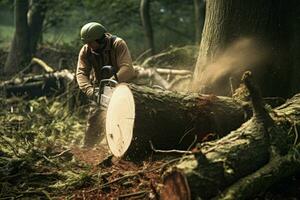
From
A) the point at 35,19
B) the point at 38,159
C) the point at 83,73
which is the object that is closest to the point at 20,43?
the point at 35,19

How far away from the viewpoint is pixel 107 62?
266 inches

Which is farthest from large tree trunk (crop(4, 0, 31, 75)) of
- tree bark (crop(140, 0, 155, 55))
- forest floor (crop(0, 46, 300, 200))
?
forest floor (crop(0, 46, 300, 200))

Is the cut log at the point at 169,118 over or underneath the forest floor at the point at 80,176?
over

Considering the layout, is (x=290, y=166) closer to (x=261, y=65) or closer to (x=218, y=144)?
(x=218, y=144)

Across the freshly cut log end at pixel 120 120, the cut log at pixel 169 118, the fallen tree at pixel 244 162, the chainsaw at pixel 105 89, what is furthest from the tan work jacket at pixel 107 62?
the fallen tree at pixel 244 162

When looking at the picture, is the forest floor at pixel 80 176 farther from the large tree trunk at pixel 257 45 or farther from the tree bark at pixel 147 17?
the tree bark at pixel 147 17

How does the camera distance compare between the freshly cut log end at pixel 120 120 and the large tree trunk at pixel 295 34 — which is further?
the large tree trunk at pixel 295 34

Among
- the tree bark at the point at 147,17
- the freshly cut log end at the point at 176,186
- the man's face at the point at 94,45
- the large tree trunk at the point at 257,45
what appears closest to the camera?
the freshly cut log end at the point at 176,186

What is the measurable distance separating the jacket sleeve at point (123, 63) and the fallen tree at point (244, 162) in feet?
8.62

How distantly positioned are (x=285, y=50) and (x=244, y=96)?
90cm

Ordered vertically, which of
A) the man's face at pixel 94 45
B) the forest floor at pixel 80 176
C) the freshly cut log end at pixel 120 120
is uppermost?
the man's face at pixel 94 45

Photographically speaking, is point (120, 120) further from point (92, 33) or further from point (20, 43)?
point (20, 43)

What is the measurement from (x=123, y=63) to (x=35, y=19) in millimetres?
8611

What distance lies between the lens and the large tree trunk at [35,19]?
1428 centimetres
